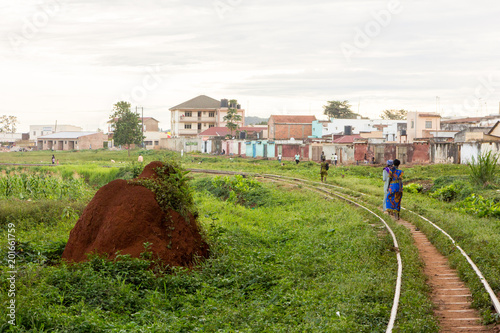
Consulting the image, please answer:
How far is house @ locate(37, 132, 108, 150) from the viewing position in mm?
93344

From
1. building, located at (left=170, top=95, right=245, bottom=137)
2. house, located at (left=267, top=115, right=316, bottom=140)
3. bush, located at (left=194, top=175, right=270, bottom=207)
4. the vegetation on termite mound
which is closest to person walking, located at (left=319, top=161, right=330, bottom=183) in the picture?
bush, located at (left=194, top=175, right=270, bottom=207)

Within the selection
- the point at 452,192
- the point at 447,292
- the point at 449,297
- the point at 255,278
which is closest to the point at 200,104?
the point at 452,192

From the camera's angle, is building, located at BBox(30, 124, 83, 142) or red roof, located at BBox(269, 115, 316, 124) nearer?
red roof, located at BBox(269, 115, 316, 124)

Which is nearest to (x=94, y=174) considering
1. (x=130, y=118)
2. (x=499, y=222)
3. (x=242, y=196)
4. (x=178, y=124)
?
(x=242, y=196)

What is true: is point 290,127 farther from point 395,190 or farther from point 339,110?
point 395,190

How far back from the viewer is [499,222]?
50.5 feet

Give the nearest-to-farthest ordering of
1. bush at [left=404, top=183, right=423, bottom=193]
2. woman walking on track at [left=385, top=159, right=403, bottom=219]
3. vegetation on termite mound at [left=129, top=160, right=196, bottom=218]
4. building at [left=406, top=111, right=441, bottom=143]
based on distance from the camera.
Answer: vegetation on termite mound at [left=129, top=160, right=196, bottom=218] → woman walking on track at [left=385, top=159, right=403, bottom=219] → bush at [left=404, top=183, right=423, bottom=193] → building at [left=406, top=111, right=441, bottom=143]

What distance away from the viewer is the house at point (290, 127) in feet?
253

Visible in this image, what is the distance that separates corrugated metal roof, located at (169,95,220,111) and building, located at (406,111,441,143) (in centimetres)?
4928

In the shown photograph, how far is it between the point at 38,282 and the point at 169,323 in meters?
2.88

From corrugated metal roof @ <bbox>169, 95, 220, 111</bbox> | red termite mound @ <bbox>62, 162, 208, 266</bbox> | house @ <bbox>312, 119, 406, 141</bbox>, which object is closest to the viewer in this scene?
red termite mound @ <bbox>62, 162, 208, 266</bbox>

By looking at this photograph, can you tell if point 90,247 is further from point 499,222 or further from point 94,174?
point 94,174

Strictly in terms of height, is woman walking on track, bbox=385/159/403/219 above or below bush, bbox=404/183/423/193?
above

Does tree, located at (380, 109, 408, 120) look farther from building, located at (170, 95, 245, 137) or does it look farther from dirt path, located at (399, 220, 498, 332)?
dirt path, located at (399, 220, 498, 332)
